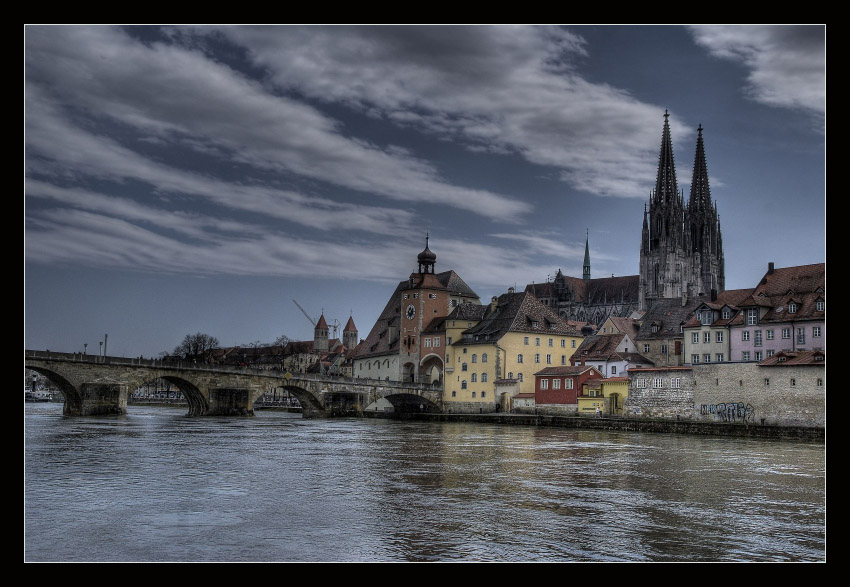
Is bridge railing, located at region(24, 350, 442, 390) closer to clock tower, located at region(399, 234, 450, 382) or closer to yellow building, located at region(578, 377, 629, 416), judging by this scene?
clock tower, located at region(399, 234, 450, 382)

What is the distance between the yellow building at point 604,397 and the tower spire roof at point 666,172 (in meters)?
90.9

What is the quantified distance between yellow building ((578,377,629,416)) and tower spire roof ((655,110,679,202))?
9093 centimetres

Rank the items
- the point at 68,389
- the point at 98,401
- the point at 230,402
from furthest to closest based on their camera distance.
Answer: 1. the point at 230,402
2. the point at 98,401
3. the point at 68,389

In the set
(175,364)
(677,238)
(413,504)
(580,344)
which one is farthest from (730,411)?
(677,238)

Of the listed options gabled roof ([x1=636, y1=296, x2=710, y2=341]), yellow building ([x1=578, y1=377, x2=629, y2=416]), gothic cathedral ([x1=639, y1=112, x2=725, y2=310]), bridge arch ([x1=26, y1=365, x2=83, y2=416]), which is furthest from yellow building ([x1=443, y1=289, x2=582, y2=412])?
gothic cathedral ([x1=639, y1=112, x2=725, y2=310])

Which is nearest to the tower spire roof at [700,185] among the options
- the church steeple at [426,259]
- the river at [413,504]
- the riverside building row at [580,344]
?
the riverside building row at [580,344]

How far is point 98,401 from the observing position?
65312mm

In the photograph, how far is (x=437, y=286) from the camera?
94.6 meters

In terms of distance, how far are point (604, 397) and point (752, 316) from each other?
43.4ft

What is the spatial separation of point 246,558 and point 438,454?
22164mm

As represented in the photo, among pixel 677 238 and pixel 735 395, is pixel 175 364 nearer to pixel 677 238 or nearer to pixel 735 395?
pixel 735 395

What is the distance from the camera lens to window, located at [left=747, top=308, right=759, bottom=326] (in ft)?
208
